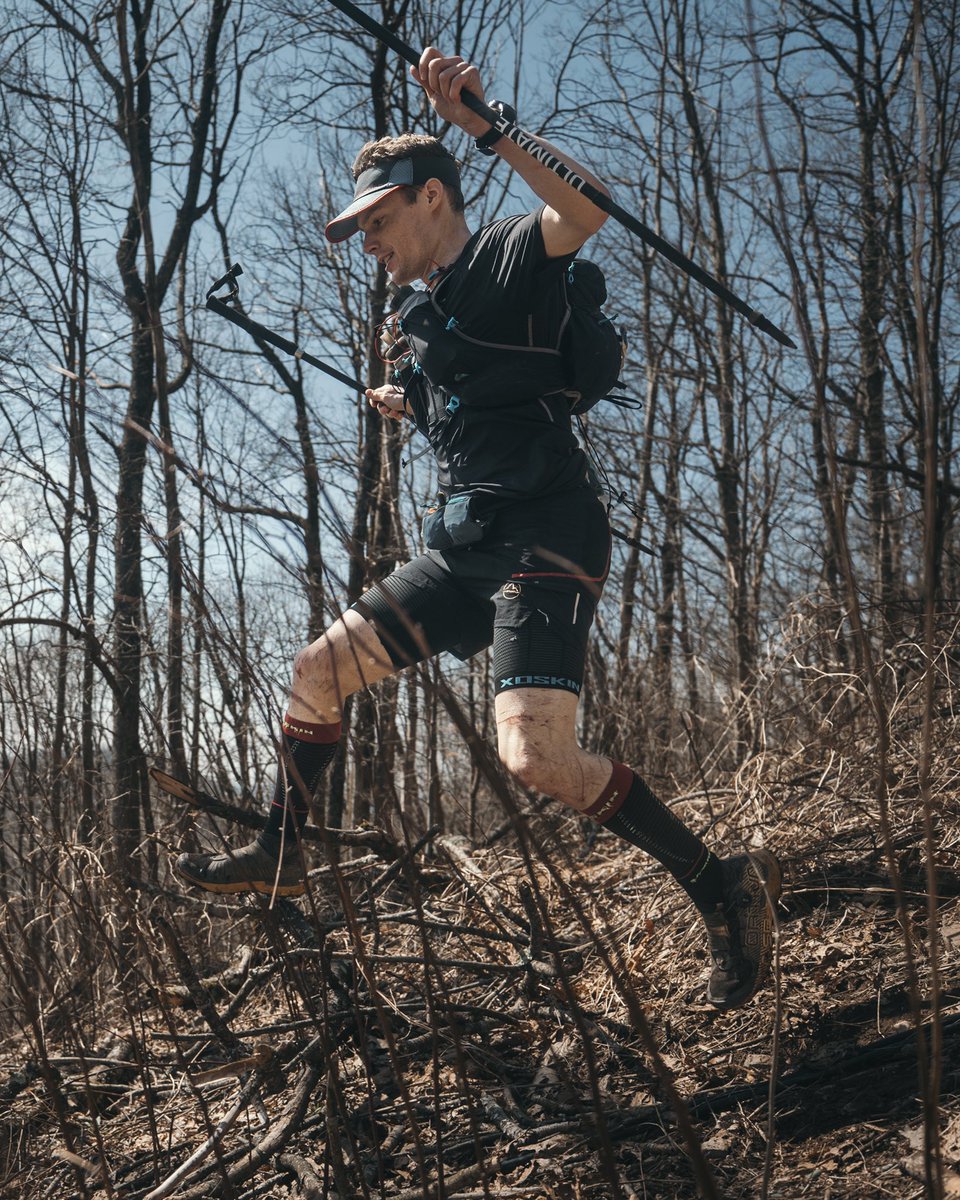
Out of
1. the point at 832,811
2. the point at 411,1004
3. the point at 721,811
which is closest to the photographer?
the point at 411,1004

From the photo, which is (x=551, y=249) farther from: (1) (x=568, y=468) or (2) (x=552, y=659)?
(2) (x=552, y=659)

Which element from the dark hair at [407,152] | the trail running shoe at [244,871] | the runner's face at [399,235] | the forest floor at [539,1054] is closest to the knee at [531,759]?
the forest floor at [539,1054]

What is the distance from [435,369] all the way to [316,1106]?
182 centimetres

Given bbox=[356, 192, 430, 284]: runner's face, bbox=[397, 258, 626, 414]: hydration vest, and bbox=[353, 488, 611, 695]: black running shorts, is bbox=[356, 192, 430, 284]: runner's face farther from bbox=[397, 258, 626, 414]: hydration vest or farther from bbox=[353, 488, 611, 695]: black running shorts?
bbox=[353, 488, 611, 695]: black running shorts

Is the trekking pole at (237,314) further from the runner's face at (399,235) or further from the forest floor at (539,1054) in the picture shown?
the forest floor at (539,1054)

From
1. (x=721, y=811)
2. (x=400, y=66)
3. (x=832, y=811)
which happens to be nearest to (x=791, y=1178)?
(x=832, y=811)

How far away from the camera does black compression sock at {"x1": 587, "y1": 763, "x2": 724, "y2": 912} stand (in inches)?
101

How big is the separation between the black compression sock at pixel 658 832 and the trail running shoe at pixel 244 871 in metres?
0.86

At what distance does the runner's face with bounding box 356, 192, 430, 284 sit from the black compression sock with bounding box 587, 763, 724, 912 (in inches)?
56.1

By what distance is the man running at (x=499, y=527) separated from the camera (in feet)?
8.07

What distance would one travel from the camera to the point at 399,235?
2791 mm

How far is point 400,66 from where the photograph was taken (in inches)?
355

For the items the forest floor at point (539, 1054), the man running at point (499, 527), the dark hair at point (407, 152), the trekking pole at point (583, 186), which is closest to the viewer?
the forest floor at point (539, 1054)

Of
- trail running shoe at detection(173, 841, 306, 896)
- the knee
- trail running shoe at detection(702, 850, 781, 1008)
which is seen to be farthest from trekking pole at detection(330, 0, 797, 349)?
trail running shoe at detection(173, 841, 306, 896)
